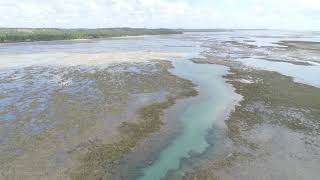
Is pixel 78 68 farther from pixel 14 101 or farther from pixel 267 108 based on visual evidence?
pixel 267 108

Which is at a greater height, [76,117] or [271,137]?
[76,117]

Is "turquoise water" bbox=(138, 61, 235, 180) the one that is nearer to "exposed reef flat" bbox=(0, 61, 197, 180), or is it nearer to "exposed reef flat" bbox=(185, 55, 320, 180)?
"exposed reef flat" bbox=(185, 55, 320, 180)

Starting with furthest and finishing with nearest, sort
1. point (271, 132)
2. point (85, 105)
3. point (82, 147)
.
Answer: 1. point (85, 105)
2. point (271, 132)
3. point (82, 147)

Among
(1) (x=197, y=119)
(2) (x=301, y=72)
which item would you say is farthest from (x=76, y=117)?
(2) (x=301, y=72)

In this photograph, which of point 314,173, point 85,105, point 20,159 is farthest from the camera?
point 85,105

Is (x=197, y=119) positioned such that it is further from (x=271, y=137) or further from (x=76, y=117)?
(x=76, y=117)

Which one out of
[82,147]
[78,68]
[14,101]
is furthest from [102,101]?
[78,68]

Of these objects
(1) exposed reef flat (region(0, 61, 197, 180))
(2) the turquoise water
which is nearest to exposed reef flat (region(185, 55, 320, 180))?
(2) the turquoise water

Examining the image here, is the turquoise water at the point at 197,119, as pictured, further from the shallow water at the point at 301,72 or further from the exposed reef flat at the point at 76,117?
the shallow water at the point at 301,72

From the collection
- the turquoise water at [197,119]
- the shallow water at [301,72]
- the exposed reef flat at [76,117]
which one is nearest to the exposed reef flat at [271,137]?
the turquoise water at [197,119]
